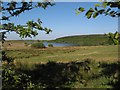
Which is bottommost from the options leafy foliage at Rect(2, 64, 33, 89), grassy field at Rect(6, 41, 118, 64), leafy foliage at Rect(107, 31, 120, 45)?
grassy field at Rect(6, 41, 118, 64)

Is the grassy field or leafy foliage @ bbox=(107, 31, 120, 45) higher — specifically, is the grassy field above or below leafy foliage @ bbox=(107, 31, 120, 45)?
below

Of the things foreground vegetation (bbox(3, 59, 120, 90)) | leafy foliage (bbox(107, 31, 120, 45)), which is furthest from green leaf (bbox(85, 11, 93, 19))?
foreground vegetation (bbox(3, 59, 120, 90))

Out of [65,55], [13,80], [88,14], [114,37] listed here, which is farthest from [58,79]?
[65,55]

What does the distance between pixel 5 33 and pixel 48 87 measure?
3.59 metres

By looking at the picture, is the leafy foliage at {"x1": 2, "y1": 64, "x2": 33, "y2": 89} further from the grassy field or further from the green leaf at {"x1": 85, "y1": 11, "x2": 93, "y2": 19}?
the grassy field

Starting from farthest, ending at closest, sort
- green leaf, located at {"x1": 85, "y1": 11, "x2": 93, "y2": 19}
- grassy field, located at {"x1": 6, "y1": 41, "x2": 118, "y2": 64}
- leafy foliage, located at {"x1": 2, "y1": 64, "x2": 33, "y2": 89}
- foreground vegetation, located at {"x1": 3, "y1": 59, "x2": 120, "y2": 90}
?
grassy field, located at {"x1": 6, "y1": 41, "x2": 118, "y2": 64}
foreground vegetation, located at {"x1": 3, "y1": 59, "x2": 120, "y2": 90}
leafy foliage, located at {"x1": 2, "y1": 64, "x2": 33, "y2": 89}
green leaf, located at {"x1": 85, "y1": 11, "x2": 93, "y2": 19}

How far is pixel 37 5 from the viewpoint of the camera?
9.32 metres

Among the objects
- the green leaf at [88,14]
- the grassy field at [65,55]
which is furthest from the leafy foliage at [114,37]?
the grassy field at [65,55]

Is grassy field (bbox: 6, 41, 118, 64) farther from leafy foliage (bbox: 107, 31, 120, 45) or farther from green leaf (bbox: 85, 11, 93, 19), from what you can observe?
leafy foliage (bbox: 107, 31, 120, 45)

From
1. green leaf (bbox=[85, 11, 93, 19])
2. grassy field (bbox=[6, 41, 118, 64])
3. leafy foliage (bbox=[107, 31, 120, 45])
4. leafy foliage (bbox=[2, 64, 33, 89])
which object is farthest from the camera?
grassy field (bbox=[6, 41, 118, 64])

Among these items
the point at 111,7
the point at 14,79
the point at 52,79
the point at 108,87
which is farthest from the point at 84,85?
the point at 111,7

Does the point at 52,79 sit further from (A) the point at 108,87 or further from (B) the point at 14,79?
(B) the point at 14,79

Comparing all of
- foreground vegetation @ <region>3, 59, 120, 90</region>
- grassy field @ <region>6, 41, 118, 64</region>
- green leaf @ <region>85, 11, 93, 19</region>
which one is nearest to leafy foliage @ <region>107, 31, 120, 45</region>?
green leaf @ <region>85, 11, 93, 19</region>

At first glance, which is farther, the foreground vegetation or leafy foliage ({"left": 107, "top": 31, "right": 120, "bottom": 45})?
the foreground vegetation
